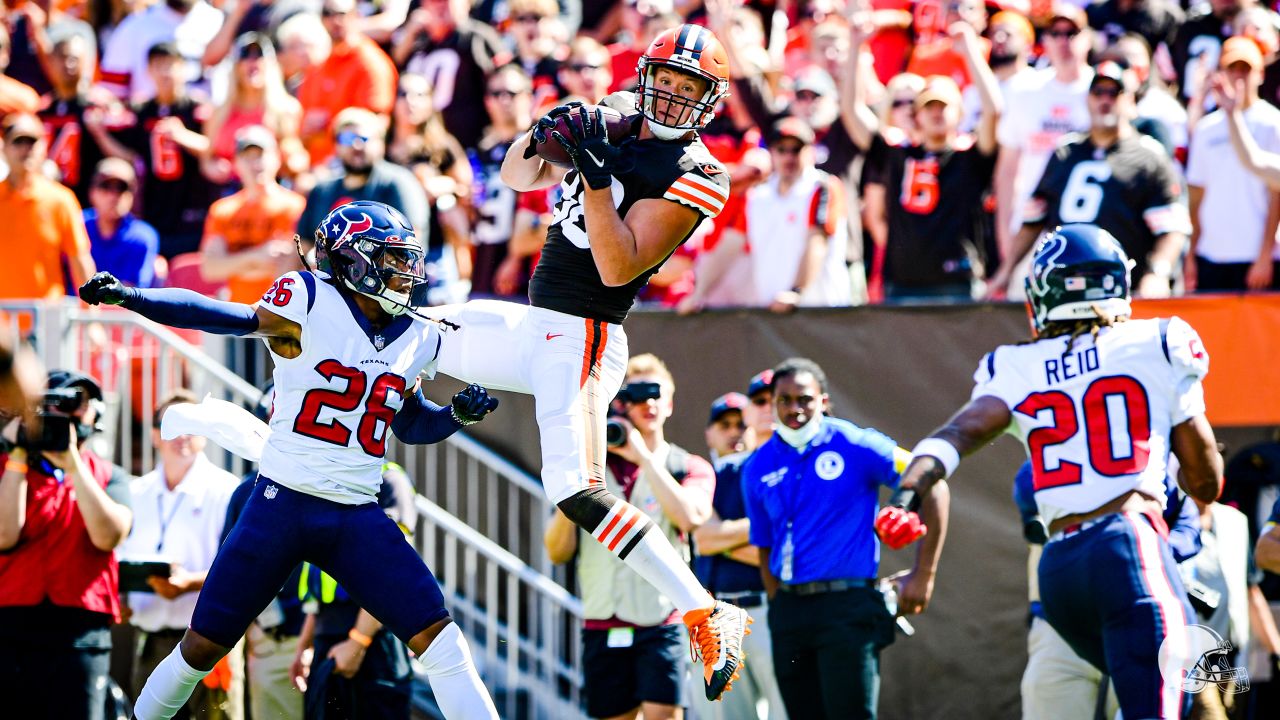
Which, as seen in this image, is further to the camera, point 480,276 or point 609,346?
point 480,276

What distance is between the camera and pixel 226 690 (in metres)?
8.38

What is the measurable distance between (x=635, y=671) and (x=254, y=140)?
4798mm

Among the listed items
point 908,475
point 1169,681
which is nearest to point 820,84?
point 908,475

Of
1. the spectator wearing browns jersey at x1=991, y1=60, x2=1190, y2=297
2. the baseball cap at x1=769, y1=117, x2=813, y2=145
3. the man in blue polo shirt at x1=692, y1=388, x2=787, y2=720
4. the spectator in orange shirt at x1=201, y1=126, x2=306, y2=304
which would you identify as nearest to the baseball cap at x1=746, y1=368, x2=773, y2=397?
the man in blue polo shirt at x1=692, y1=388, x2=787, y2=720

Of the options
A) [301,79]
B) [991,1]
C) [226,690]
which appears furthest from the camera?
[301,79]

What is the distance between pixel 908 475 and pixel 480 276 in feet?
18.8

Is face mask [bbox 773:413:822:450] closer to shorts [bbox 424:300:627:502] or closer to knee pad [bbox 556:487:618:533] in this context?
shorts [bbox 424:300:627:502]

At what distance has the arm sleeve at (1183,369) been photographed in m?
6.01

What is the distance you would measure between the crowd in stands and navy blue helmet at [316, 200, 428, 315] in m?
3.68

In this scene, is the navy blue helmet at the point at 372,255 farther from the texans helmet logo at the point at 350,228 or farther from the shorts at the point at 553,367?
the shorts at the point at 553,367

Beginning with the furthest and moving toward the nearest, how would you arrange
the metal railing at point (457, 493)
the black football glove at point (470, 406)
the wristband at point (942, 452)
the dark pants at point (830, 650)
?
the metal railing at point (457, 493) < the dark pants at point (830, 650) < the black football glove at point (470, 406) < the wristband at point (942, 452)

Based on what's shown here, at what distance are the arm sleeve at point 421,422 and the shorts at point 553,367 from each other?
177mm

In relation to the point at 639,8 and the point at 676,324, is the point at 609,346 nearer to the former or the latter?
the point at 676,324

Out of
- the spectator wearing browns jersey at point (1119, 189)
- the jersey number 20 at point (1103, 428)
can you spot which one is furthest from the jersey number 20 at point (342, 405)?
the spectator wearing browns jersey at point (1119, 189)
